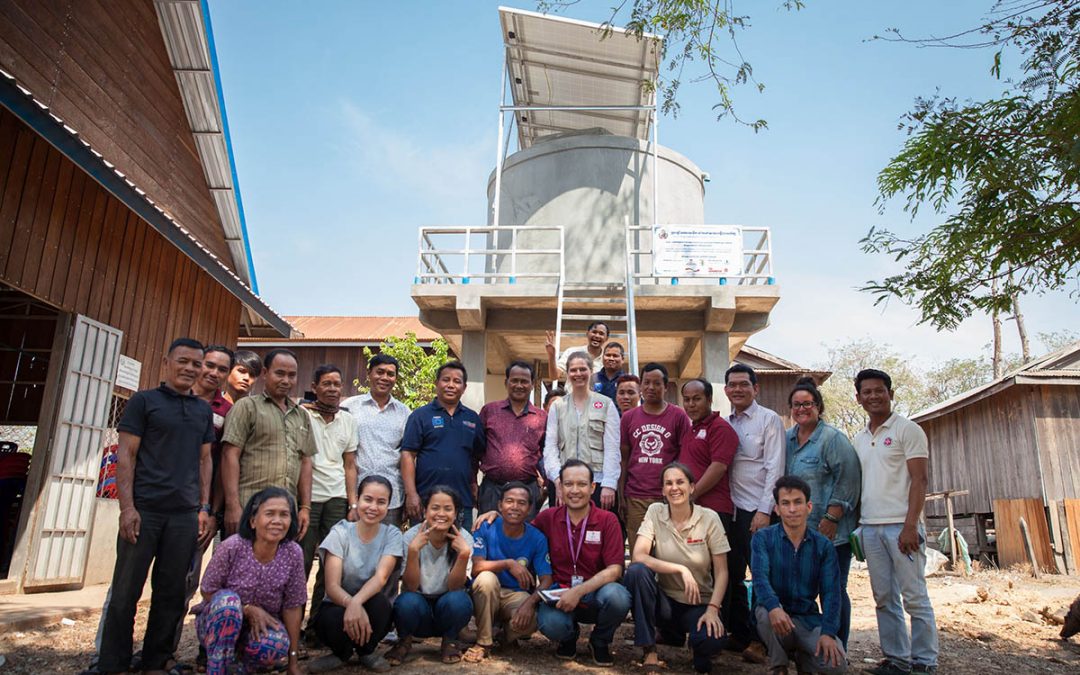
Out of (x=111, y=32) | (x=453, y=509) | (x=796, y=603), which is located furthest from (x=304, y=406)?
(x=111, y=32)

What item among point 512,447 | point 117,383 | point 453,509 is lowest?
point 453,509

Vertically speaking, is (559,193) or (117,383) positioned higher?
(559,193)

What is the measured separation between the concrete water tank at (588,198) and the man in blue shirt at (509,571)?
8.12 metres

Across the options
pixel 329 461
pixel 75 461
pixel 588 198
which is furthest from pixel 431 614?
pixel 588 198

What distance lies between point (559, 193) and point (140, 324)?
23.6 feet

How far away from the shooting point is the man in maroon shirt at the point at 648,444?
523 centimetres

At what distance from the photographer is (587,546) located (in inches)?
188

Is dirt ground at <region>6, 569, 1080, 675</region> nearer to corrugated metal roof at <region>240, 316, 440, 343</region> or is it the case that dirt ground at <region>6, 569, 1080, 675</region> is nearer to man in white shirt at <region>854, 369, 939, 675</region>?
man in white shirt at <region>854, 369, 939, 675</region>

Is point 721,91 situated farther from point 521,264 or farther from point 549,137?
point 549,137

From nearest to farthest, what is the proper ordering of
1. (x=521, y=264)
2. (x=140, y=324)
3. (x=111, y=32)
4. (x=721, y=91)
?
(x=721, y=91) → (x=111, y=32) → (x=140, y=324) → (x=521, y=264)

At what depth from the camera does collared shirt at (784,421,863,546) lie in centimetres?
478

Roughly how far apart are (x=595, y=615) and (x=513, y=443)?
1303mm

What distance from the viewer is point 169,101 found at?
8898mm

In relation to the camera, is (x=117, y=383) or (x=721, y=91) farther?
(x=117, y=383)
